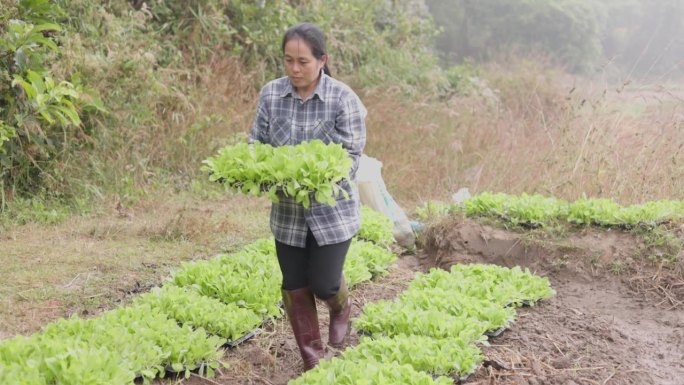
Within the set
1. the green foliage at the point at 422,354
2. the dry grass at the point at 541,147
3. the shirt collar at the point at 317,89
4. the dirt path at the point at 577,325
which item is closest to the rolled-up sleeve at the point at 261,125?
the shirt collar at the point at 317,89

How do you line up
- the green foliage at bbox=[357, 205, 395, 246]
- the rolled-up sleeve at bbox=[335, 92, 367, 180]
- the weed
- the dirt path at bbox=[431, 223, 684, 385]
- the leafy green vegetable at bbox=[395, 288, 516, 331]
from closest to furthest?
the rolled-up sleeve at bbox=[335, 92, 367, 180], the dirt path at bbox=[431, 223, 684, 385], the leafy green vegetable at bbox=[395, 288, 516, 331], the weed, the green foliage at bbox=[357, 205, 395, 246]

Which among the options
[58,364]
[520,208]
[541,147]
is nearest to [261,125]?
[58,364]

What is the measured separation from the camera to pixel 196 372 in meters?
3.98

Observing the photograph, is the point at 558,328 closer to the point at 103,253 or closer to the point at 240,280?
the point at 240,280

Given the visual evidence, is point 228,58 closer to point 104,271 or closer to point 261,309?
point 104,271

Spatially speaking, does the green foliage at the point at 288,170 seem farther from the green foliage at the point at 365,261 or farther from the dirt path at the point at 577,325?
the green foliage at the point at 365,261

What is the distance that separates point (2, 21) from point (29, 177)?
1489 millimetres

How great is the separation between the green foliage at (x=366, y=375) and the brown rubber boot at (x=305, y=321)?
0.47 m

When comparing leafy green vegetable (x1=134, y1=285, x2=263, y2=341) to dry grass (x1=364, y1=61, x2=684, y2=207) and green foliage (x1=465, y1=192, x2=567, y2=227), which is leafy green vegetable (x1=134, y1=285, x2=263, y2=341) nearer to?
green foliage (x1=465, y1=192, x2=567, y2=227)

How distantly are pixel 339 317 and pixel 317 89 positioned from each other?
50.0 inches

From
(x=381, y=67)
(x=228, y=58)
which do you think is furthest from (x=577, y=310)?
(x=381, y=67)

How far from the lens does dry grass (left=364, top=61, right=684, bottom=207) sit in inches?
296

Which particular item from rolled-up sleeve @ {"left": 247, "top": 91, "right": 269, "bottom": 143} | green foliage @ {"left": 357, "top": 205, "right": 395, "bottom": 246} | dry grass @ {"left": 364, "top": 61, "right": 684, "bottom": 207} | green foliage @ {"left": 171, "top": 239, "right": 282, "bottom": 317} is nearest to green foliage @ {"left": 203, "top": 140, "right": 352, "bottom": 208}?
rolled-up sleeve @ {"left": 247, "top": 91, "right": 269, "bottom": 143}

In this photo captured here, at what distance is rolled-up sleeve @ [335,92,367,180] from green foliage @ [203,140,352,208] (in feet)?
0.66
